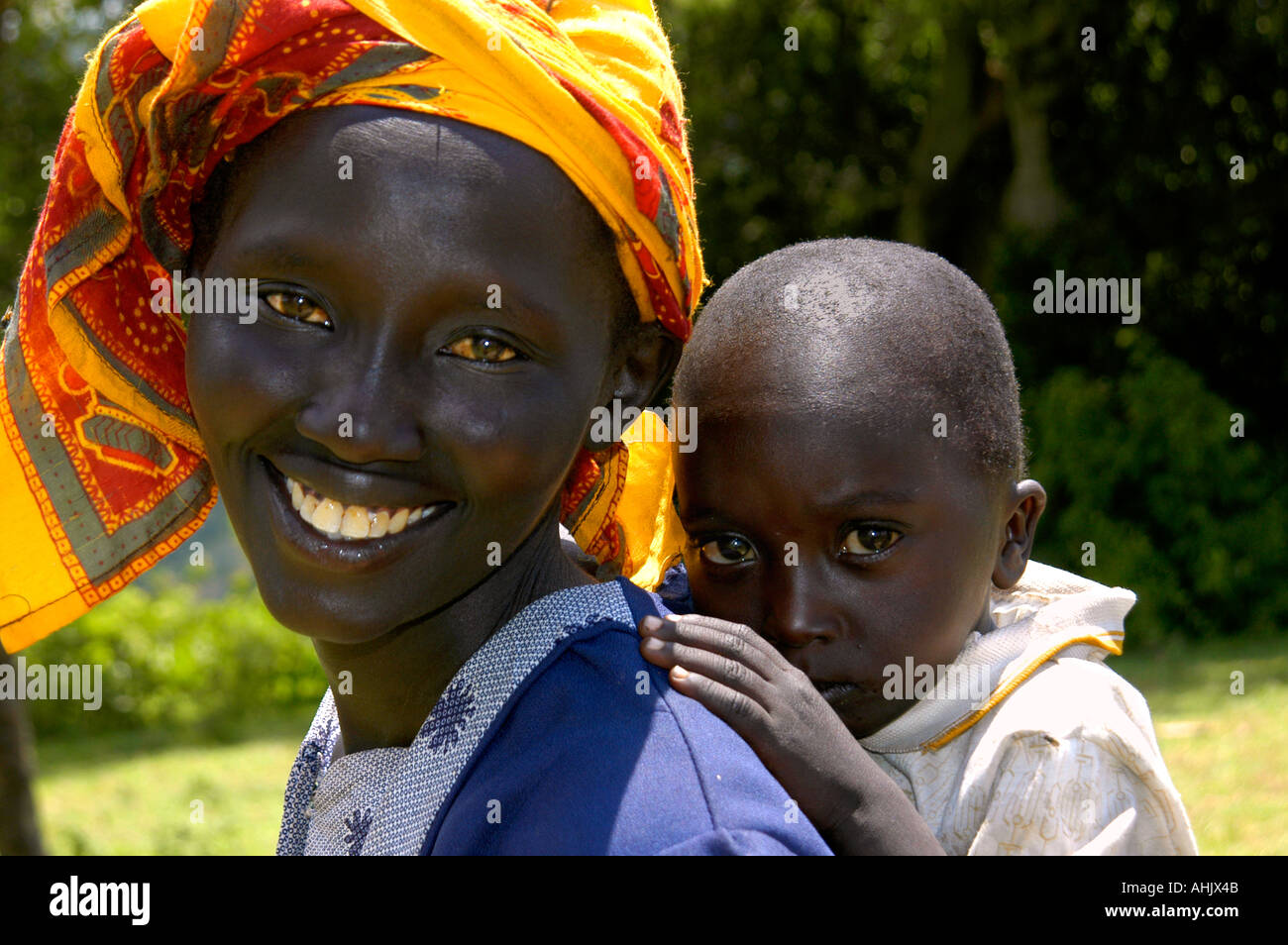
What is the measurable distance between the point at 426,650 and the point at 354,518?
29 cm

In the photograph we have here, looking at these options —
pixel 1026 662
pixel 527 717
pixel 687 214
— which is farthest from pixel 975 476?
pixel 527 717

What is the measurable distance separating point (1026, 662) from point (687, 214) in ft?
3.35

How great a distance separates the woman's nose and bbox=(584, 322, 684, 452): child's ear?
329 mm

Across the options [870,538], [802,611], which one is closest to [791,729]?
[802,611]

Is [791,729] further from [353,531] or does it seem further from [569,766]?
[353,531]

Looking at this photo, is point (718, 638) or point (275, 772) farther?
point (275, 772)

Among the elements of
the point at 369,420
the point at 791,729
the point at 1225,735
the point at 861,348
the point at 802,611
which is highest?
the point at 861,348

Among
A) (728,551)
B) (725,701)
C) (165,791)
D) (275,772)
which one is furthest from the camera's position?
(275,772)

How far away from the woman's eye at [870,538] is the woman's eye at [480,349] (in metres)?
0.91

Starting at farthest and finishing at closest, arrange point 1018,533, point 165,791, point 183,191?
point 165,791 < point 1018,533 < point 183,191

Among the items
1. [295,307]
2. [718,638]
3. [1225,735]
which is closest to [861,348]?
[718,638]

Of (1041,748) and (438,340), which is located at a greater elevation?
(438,340)

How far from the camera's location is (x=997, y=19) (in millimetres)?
10617

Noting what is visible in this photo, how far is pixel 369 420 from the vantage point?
166 centimetres
